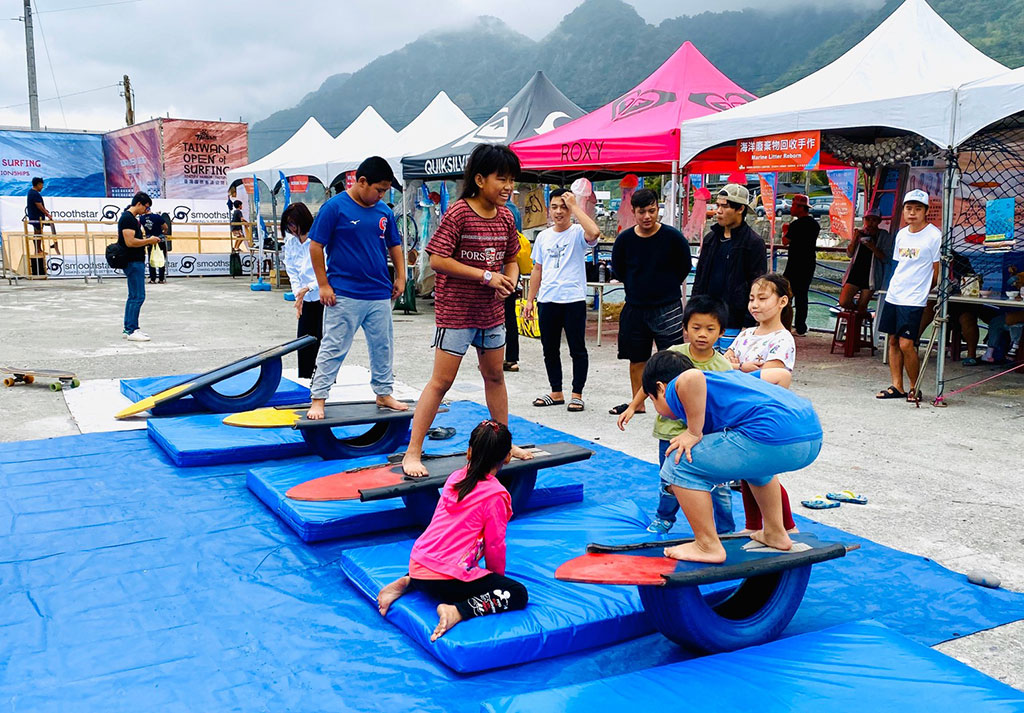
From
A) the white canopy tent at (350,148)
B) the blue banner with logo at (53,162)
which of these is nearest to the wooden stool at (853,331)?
the white canopy tent at (350,148)

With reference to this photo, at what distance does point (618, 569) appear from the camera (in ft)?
10.1

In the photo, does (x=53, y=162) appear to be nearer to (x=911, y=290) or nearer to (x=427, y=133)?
(x=427, y=133)

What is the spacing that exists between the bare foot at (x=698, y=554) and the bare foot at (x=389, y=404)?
3094mm

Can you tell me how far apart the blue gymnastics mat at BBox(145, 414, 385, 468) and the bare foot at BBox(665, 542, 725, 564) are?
3410mm

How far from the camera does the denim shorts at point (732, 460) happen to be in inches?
122

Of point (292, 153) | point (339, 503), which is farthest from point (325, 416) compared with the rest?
point (292, 153)

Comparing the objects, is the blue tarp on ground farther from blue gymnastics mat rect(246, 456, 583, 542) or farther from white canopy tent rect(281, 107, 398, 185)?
white canopy tent rect(281, 107, 398, 185)

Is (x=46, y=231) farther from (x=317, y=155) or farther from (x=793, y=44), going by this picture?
(x=793, y=44)

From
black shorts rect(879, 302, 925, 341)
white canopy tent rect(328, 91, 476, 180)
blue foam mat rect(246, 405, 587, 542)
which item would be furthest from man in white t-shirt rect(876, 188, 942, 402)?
white canopy tent rect(328, 91, 476, 180)

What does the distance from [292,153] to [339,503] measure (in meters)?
17.8

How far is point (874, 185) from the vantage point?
1177 cm

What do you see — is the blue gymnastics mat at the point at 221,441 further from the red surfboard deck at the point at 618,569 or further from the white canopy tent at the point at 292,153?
the white canopy tent at the point at 292,153

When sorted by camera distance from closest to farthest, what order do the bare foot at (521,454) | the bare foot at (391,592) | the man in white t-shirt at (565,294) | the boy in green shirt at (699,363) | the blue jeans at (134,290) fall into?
1. the bare foot at (391,592)
2. the boy in green shirt at (699,363)
3. the bare foot at (521,454)
4. the man in white t-shirt at (565,294)
5. the blue jeans at (134,290)

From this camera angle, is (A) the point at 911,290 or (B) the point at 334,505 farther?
(A) the point at 911,290
